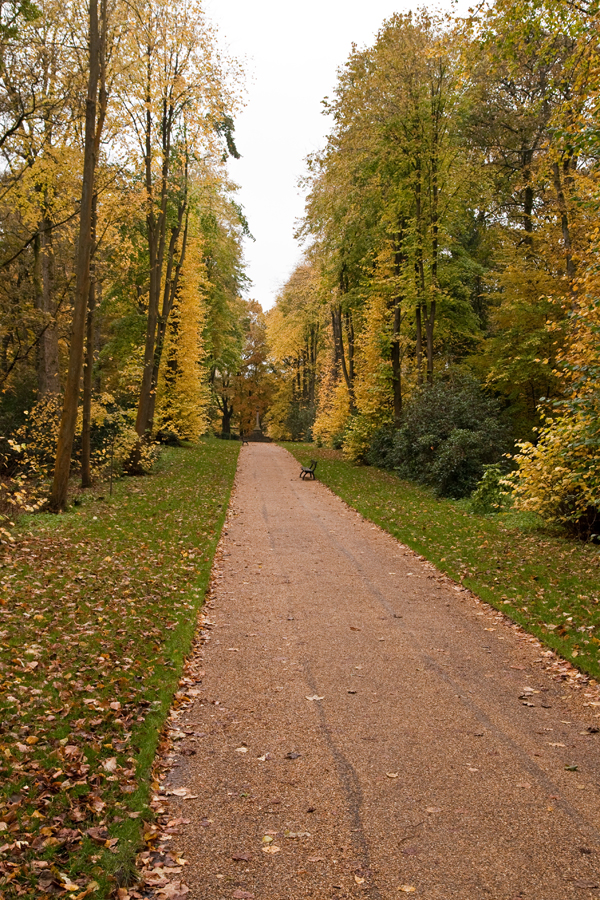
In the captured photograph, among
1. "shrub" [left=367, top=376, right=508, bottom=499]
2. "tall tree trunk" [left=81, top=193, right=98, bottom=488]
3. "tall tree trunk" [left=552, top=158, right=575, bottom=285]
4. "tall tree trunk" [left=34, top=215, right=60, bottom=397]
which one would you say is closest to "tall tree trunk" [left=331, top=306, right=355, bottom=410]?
"shrub" [left=367, top=376, right=508, bottom=499]

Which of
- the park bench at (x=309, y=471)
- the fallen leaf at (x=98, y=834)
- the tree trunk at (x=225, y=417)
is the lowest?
the fallen leaf at (x=98, y=834)

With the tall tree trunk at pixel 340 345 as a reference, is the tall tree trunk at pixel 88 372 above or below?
below

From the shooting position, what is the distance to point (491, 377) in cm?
2011

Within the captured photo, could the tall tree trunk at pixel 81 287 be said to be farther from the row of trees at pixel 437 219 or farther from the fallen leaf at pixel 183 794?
the row of trees at pixel 437 219

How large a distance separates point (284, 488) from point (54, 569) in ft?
37.0

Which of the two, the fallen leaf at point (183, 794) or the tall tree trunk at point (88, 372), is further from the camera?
the tall tree trunk at point (88, 372)

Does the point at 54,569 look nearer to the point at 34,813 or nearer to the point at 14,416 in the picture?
the point at 34,813

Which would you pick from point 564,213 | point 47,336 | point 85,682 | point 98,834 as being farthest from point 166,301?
point 98,834

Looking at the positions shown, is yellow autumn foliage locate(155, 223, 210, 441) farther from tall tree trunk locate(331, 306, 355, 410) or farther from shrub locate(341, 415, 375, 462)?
shrub locate(341, 415, 375, 462)

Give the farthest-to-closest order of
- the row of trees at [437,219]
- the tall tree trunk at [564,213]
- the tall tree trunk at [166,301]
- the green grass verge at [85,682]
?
the tall tree trunk at [166,301], the row of trees at [437,219], the tall tree trunk at [564,213], the green grass verge at [85,682]

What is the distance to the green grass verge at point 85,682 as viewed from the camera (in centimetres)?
347

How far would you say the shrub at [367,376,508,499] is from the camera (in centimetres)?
1642

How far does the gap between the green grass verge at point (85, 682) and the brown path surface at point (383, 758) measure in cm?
39

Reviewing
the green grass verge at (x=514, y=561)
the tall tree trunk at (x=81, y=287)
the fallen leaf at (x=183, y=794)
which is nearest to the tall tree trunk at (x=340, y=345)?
the green grass verge at (x=514, y=561)
